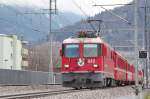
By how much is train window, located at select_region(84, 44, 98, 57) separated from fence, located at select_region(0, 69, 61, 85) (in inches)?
518

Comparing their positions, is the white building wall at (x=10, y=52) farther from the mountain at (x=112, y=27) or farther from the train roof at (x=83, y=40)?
the train roof at (x=83, y=40)

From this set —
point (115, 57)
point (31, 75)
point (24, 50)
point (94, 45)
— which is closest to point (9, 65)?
point (24, 50)

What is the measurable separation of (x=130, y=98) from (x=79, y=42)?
28.6ft

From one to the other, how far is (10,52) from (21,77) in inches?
3664

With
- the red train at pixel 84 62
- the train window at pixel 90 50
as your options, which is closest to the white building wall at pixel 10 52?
the red train at pixel 84 62

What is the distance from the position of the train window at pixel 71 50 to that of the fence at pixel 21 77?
41.0 feet

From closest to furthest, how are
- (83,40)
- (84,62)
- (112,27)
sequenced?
(84,62) → (83,40) → (112,27)

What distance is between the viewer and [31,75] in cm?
5719

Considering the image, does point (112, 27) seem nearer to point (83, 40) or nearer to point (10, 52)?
point (10, 52)

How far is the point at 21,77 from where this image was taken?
53281mm

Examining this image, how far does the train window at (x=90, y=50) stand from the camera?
35.1 meters

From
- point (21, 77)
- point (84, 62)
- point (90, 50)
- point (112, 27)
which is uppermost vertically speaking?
point (112, 27)

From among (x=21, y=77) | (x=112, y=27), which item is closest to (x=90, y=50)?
(x=21, y=77)

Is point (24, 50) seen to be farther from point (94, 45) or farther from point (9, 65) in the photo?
point (94, 45)
